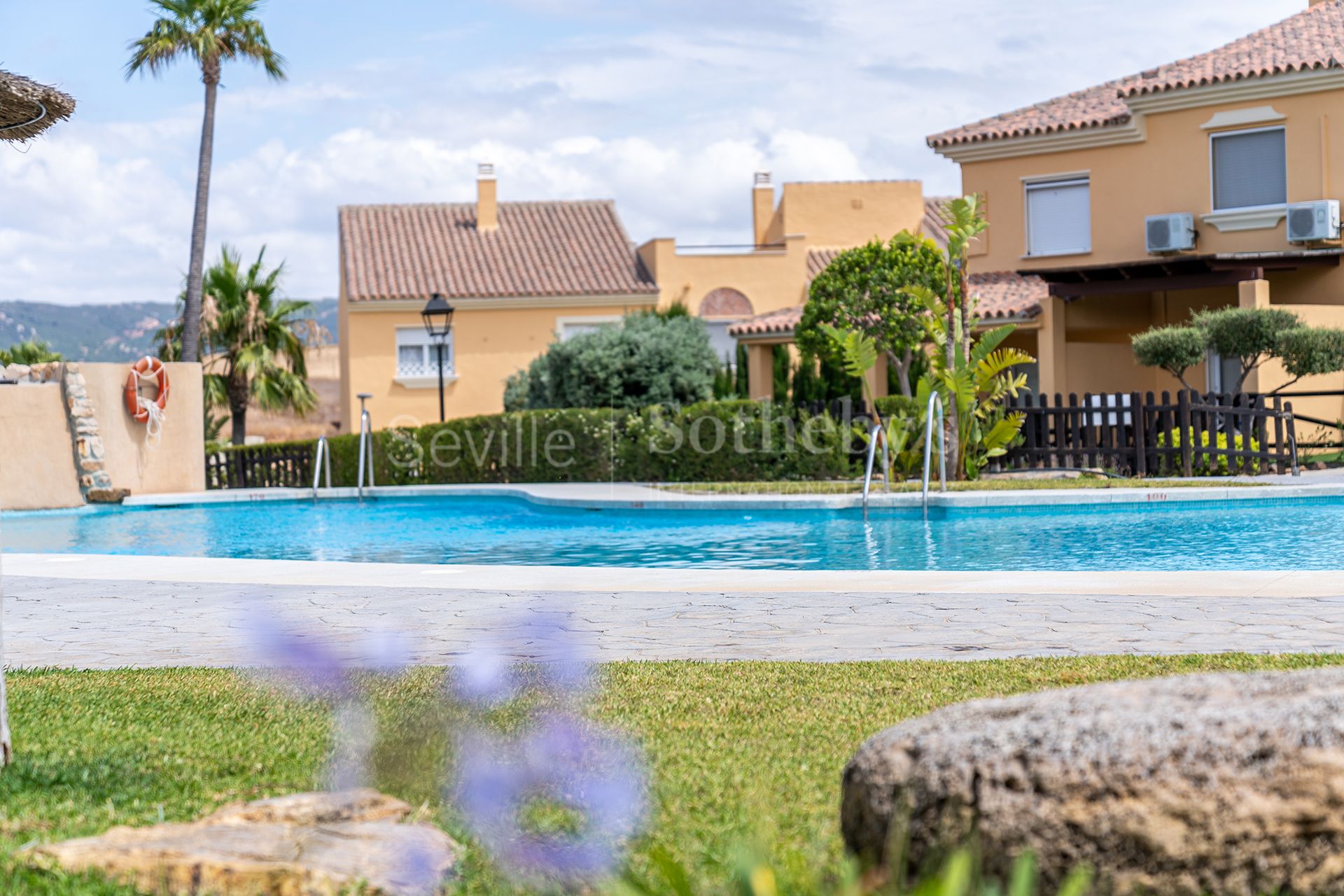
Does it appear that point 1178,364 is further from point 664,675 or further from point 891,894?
point 891,894

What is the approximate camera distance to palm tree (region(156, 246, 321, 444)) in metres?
34.6

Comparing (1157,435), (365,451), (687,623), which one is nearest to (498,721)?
(687,623)

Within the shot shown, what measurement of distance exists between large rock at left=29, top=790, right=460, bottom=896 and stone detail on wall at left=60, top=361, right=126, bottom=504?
820 inches

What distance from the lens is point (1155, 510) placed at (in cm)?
1584

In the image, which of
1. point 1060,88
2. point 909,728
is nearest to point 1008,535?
point 909,728

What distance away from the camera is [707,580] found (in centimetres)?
960

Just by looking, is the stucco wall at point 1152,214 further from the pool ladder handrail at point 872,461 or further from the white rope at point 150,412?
the white rope at point 150,412

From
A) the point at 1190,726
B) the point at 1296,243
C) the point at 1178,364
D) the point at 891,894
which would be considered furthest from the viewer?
the point at 1296,243

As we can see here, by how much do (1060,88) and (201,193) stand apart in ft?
61.1

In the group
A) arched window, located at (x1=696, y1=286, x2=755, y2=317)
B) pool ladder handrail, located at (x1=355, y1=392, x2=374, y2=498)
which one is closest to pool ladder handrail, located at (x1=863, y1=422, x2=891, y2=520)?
pool ladder handrail, located at (x1=355, y1=392, x2=374, y2=498)

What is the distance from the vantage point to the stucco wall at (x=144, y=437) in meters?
23.5

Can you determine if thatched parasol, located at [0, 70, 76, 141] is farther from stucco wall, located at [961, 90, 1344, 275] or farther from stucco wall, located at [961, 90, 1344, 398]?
stucco wall, located at [961, 90, 1344, 275]

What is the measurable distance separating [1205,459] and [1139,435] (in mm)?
937

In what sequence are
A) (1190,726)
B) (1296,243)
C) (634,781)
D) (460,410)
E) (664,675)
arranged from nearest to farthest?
(1190,726)
(634,781)
(664,675)
(1296,243)
(460,410)
